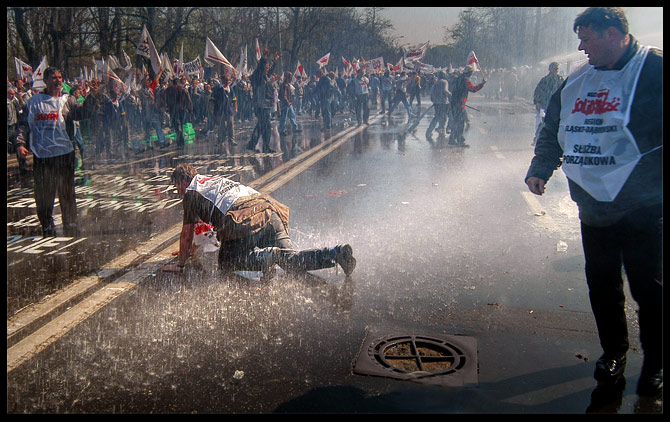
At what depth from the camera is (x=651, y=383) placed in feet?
10.1

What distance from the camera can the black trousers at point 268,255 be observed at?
498 cm

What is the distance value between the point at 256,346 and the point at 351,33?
5028cm

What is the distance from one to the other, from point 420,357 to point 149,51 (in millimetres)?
16453

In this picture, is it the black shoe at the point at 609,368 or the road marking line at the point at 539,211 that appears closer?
the black shoe at the point at 609,368

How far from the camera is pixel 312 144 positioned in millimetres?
15539

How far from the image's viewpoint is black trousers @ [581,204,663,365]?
118 inches

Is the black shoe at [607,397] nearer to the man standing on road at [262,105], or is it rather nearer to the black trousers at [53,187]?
the black trousers at [53,187]

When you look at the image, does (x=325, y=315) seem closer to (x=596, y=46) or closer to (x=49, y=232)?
(x=596, y=46)

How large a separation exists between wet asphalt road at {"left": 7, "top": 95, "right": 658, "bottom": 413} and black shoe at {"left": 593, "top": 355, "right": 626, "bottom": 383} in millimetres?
74

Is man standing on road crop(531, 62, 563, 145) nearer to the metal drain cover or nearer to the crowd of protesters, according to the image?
the crowd of protesters

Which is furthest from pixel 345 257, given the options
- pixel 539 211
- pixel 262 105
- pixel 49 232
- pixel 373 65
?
pixel 373 65

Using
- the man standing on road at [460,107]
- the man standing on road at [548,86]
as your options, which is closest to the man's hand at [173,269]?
the man standing on road at [548,86]

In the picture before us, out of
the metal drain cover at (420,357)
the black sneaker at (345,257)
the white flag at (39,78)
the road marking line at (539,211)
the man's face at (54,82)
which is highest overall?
the white flag at (39,78)

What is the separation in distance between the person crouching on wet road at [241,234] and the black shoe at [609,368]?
2101 millimetres
